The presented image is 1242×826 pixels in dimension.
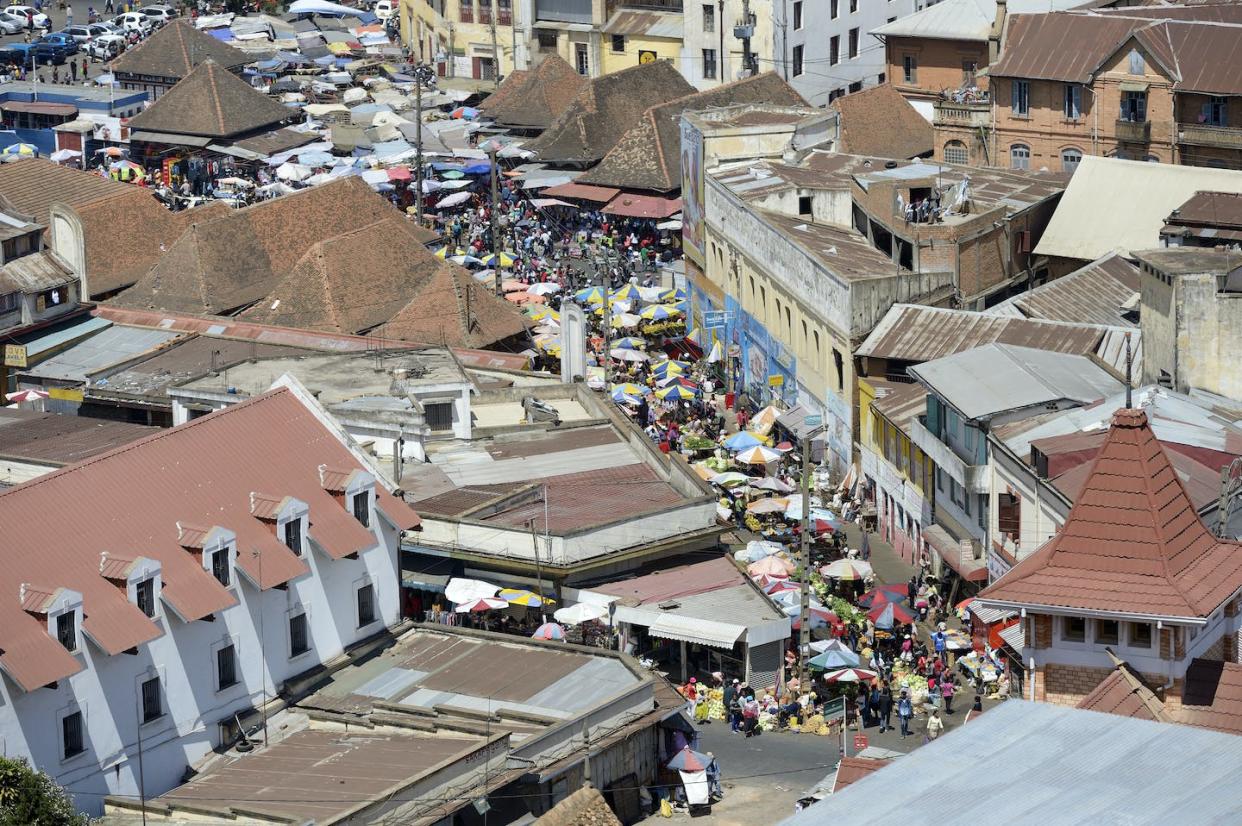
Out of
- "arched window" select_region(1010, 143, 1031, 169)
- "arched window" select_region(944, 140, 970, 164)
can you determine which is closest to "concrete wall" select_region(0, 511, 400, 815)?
"arched window" select_region(1010, 143, 1031, 169)

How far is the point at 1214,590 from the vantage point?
135 ft

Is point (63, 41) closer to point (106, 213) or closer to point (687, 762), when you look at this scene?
point (106, 213)

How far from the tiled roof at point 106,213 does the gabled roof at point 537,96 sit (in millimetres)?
27366

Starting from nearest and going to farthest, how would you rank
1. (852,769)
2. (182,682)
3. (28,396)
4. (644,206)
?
(852,769) < (182,682) < (28,396) < (644,206)

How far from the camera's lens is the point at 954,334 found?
70062 millimetres

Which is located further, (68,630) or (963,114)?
(963,114)

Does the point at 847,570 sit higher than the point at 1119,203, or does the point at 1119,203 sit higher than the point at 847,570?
the point at 1119,203

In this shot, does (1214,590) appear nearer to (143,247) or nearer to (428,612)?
(428,612)

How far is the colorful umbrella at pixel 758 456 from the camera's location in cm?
7012

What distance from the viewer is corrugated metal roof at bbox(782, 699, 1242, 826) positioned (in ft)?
100

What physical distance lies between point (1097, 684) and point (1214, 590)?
98.1 inches


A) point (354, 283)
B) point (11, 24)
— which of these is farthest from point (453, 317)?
point (11, 24)

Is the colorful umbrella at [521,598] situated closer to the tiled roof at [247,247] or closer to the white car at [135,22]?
the tiled roof at [247,247]

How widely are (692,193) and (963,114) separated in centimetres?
1208
